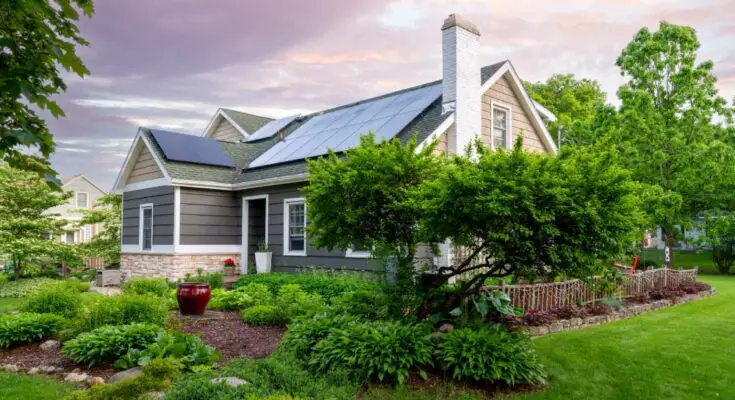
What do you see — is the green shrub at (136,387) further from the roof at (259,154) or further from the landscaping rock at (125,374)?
the roof at (259,154)

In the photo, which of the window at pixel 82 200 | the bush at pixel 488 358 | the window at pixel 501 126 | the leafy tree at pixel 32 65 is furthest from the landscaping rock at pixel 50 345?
the window at pixel 82 200

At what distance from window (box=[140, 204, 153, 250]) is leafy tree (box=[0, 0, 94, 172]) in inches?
463

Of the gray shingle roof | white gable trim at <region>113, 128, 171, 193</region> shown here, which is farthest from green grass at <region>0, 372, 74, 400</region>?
white gable trim at <region>113, 128, 171, 193</region>

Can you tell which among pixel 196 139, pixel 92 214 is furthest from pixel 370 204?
pixel 92 214

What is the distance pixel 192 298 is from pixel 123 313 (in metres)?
1.98

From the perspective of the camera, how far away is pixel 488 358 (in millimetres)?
5770

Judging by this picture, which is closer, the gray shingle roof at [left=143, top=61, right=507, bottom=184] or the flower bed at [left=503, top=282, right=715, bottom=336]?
the flower bed at [left=503, top=282, right=715, bottom=336]

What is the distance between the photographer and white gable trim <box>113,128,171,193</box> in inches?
596

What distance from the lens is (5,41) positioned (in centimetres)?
407

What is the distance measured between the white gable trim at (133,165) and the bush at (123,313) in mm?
7013

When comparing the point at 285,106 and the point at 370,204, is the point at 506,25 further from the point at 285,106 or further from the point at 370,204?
the point at 285,106

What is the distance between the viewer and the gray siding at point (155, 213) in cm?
1497

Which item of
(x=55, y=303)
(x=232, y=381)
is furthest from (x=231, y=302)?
(x=232, y=381)

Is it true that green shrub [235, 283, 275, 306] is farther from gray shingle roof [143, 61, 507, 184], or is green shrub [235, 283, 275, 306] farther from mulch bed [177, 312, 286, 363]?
gray shingle roof [143, 61, 507, 184]
